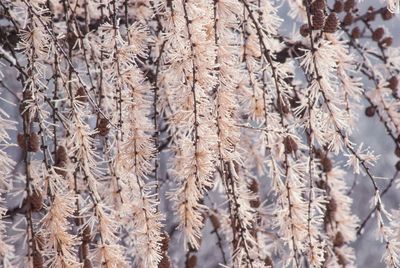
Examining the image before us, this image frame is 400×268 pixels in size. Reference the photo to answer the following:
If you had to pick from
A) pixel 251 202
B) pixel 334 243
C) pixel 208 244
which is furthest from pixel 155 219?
pixel 208 244

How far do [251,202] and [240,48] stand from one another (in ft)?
0.92

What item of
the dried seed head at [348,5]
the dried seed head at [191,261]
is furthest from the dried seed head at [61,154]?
the dried seed head at [348,5]

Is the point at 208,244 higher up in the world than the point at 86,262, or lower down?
lower down

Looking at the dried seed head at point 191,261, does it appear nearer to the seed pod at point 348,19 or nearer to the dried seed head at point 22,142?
the dried seed head at point 22,142

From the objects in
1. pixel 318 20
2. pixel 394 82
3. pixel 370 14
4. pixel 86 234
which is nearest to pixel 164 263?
pixel 86 234

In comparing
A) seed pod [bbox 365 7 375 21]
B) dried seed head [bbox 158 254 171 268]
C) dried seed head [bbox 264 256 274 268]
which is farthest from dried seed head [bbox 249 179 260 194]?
seed pod [bbox 365 7 375 21]

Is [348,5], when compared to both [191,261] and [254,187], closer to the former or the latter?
[254,187]

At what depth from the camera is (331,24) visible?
91cm

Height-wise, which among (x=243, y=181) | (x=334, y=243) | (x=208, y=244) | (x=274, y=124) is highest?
(x=274, y=124)

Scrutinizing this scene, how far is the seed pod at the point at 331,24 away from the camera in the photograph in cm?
91

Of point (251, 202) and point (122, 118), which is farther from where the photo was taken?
point (251, 202)

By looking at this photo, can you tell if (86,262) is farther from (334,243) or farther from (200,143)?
(334,243)

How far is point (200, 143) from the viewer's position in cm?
81

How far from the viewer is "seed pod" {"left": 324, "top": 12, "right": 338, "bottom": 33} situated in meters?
0.91
